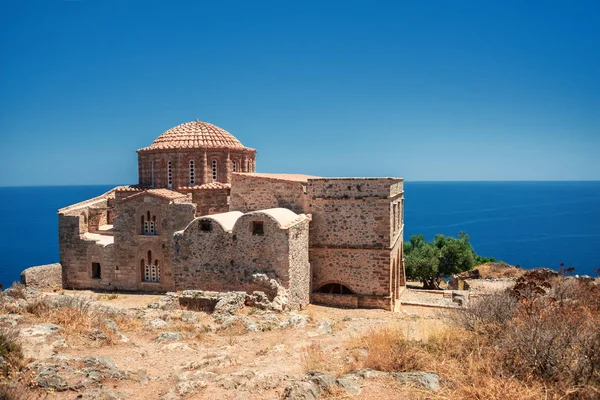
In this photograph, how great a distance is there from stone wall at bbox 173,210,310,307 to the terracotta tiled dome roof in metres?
6.35

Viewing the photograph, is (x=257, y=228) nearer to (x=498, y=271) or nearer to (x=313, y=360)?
(x=313, y=360)

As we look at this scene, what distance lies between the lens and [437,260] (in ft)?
89.3

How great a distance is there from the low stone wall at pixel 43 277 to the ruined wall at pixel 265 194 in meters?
9.85

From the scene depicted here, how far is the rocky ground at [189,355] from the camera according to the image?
658 centimetres

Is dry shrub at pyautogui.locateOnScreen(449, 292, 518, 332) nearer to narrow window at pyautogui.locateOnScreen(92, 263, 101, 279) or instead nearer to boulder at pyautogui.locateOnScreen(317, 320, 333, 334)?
boulder at pyautogui.locateOnScreen(317, 320, 333, 334)

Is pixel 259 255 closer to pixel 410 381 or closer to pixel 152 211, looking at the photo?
pixel 152 211

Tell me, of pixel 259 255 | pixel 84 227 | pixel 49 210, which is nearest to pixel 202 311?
pixel 259 255

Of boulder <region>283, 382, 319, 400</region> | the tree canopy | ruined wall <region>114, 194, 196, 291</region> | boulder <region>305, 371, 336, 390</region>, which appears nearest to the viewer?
boulder <region>283, 382, 319, 400</region>

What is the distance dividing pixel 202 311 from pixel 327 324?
4.40 metres

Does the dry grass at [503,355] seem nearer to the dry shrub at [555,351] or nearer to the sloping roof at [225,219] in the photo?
the dry shrub at [555,351]

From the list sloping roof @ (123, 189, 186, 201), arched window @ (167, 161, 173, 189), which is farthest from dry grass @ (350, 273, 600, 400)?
arched window @ (167, 161, 173, 189)

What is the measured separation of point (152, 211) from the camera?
66.4 ft

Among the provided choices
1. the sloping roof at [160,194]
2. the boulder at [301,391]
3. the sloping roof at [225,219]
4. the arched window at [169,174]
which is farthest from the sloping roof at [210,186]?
the boulder at [301,391]

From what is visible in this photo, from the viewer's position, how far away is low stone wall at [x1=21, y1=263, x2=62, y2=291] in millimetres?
19984
